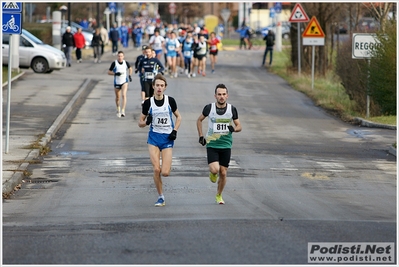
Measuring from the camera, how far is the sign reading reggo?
24.8m

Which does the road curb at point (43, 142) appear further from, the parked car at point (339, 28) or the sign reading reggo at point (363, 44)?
the parked car at point (339, 28)

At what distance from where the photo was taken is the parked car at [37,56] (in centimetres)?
3619

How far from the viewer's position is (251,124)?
2317 cm

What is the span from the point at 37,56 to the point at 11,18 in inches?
777

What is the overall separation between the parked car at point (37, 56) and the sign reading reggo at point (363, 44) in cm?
1489

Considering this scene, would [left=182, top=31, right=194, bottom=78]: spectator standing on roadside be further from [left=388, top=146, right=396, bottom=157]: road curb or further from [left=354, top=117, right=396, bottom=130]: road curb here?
[left=388, top=146, right=396, bottom=157]: road curb

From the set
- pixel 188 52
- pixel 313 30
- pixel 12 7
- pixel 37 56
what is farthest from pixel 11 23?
pixel 37 56

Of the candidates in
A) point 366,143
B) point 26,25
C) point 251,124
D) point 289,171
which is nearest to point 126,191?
point 289,171

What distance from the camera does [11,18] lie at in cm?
1688

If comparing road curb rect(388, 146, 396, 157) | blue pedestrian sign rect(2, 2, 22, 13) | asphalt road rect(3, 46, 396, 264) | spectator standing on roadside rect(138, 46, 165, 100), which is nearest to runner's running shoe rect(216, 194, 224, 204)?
asphalt road rect(3, 46, 396, 264)

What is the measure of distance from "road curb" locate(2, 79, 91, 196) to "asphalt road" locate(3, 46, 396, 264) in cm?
21

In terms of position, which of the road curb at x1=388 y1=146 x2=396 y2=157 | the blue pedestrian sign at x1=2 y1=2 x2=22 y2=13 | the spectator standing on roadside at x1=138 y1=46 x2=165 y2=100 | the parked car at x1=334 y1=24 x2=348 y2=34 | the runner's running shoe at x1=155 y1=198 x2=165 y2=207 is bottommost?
the road curb at x1=388 y1=146 x2=396 y2=157

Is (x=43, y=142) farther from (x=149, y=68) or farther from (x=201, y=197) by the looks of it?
(x=201, y=197)

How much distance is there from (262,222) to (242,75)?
28.4 meters
